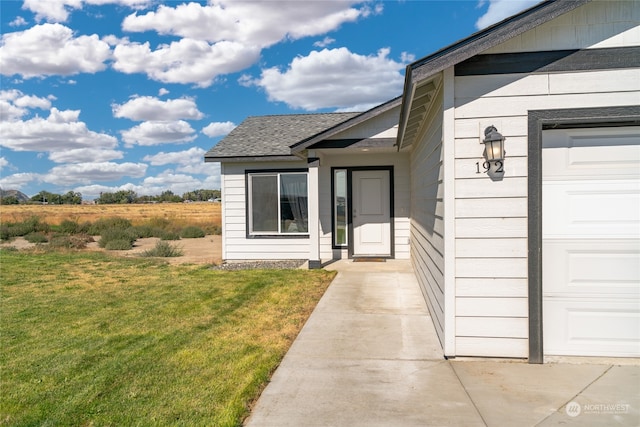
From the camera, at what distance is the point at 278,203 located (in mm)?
9844

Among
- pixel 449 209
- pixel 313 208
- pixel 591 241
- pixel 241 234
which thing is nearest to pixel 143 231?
pixel 241 234

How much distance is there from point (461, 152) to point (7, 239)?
22210 millimetres

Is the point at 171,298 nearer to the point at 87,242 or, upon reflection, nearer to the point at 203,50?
the point at 87,242

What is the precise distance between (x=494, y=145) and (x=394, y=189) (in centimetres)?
597

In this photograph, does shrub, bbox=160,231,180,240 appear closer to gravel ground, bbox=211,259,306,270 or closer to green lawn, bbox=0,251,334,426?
gravel ground, bbox=211,259,306,270

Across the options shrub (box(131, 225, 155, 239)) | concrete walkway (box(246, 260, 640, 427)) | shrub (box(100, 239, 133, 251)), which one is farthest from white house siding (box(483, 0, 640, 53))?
shrub (box(131, 225, 155, 239))

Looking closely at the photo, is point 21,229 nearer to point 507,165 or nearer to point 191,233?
point 191,233

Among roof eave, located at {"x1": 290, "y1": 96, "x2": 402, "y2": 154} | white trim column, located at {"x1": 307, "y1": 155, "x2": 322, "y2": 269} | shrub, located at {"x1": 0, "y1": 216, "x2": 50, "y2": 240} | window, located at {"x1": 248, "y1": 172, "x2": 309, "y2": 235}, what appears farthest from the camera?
shrub, located at {"x1": 0, "y1": 216, "x2": 50, "y2": 240}

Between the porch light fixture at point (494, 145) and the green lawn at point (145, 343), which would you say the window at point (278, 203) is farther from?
the porch light fixture at point (494, 145)

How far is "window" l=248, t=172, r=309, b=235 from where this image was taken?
9.82 meters

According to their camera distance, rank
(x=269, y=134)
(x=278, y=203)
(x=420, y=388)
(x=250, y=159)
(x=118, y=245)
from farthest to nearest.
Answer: (x=118, y=245) → (x=269, y=134) → (x=278, y=203) → (x=250, y=159) → (x=420, y=388)

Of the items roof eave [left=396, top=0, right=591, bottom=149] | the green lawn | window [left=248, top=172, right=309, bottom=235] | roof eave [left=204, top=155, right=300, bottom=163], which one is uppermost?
roof eave [left=396, top=0, right=591, bottom=149]

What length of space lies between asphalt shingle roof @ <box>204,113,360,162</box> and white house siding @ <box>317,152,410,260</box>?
98cm

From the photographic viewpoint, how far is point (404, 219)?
931 cm
